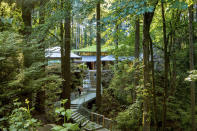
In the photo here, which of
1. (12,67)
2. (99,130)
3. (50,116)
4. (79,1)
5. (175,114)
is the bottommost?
(99,130)

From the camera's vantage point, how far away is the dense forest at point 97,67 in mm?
2783

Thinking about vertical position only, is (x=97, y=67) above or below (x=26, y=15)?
below

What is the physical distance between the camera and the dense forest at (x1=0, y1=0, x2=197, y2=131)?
278 cm

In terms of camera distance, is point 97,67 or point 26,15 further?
point 97,67

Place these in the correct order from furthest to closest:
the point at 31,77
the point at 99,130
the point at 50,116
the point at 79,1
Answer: the point at 99,130, the point at 50,116, the point at 79,1, the point at 31,77

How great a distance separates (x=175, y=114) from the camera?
937 centimetres

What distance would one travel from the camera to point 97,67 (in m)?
11.0

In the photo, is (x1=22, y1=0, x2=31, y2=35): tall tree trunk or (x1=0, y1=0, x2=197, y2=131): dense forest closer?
(x1=0, y1=0, x2=197, y2=131): dense forest

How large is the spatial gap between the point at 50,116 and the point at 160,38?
26.5 feet

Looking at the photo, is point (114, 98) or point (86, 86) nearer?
point (114, 98)

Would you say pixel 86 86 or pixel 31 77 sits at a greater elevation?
pixel 31 77

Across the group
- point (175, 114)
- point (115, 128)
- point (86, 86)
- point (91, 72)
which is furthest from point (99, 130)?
point (91, 72)

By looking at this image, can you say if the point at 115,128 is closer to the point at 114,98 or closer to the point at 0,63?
the point at 114,98

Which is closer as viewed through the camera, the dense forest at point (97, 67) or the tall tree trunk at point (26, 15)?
the dense forest at point (97, 67)
